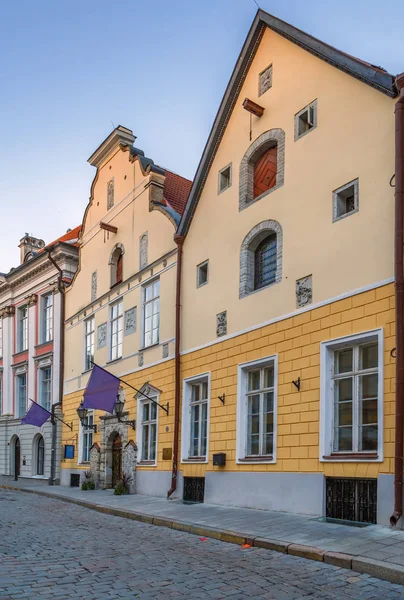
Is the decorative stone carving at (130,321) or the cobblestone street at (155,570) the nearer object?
the cobblestone street at (155,570)

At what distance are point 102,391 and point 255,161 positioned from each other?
26.1 ft

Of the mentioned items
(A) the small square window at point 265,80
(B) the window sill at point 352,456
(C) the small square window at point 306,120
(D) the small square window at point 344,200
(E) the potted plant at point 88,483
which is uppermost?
(A) the small square window at point 265,80

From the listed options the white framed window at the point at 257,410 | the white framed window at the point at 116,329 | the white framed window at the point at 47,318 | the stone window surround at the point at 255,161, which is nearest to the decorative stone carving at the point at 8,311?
the white framed window at the point at 47,318

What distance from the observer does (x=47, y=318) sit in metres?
30.5

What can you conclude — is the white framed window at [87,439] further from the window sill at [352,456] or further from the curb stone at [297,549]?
the window sill at [352,456]

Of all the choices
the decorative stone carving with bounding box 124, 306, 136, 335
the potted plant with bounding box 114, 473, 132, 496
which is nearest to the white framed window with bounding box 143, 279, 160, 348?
the decorative stone carving with bounding box 124, 306, 136, 335

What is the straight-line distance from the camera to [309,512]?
38.9 feet

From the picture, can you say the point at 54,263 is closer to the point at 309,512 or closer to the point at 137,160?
the point at 137,160

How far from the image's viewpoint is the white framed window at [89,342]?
24.6 m

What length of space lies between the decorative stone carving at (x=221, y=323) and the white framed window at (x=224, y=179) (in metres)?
3.21

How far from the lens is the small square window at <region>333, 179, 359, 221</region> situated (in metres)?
12.2

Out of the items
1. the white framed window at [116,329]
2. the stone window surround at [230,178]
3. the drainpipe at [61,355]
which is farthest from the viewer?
the drainpipe at [61,355]

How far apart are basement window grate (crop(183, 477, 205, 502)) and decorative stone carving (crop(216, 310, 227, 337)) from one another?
3538 mm

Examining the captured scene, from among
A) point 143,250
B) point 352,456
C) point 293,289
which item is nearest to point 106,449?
point 143,250
